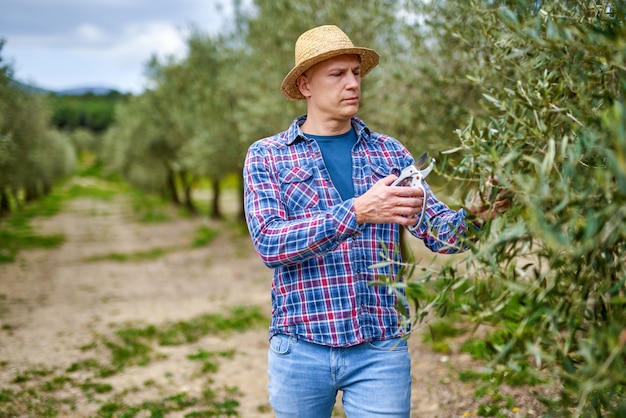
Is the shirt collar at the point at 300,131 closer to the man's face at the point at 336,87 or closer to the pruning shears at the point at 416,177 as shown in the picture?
the man's face at the point at 336,87

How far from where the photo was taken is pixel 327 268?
337cm

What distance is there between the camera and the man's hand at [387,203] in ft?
9.30

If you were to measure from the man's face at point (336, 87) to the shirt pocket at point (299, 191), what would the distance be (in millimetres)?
414

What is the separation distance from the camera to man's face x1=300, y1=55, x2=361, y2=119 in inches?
137

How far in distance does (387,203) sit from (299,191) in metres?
0.73

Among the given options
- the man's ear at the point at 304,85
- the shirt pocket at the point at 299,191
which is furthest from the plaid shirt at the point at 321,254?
the man's ear at the point at 304,85

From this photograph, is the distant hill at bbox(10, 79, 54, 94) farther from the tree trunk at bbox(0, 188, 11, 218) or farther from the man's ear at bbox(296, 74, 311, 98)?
the man's ear at bbox(296, 74, 311, 98)

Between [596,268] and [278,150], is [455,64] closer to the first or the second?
[278,150]

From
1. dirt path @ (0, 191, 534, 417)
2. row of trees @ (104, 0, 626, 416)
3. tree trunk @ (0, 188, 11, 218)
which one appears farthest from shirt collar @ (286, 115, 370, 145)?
tree trunk @ (0, 188, 11, 218)

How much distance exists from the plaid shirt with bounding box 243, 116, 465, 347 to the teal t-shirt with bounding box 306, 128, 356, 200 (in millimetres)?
58

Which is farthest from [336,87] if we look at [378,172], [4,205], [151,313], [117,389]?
[4,205]

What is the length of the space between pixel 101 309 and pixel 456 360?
27.3 feet

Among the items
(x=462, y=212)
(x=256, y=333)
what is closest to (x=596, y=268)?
(x=462, y=212)

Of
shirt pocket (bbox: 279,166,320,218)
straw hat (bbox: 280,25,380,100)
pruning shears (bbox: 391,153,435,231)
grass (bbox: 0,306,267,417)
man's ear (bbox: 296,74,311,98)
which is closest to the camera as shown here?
pruning shears (bbox: 391,153,435,231)
